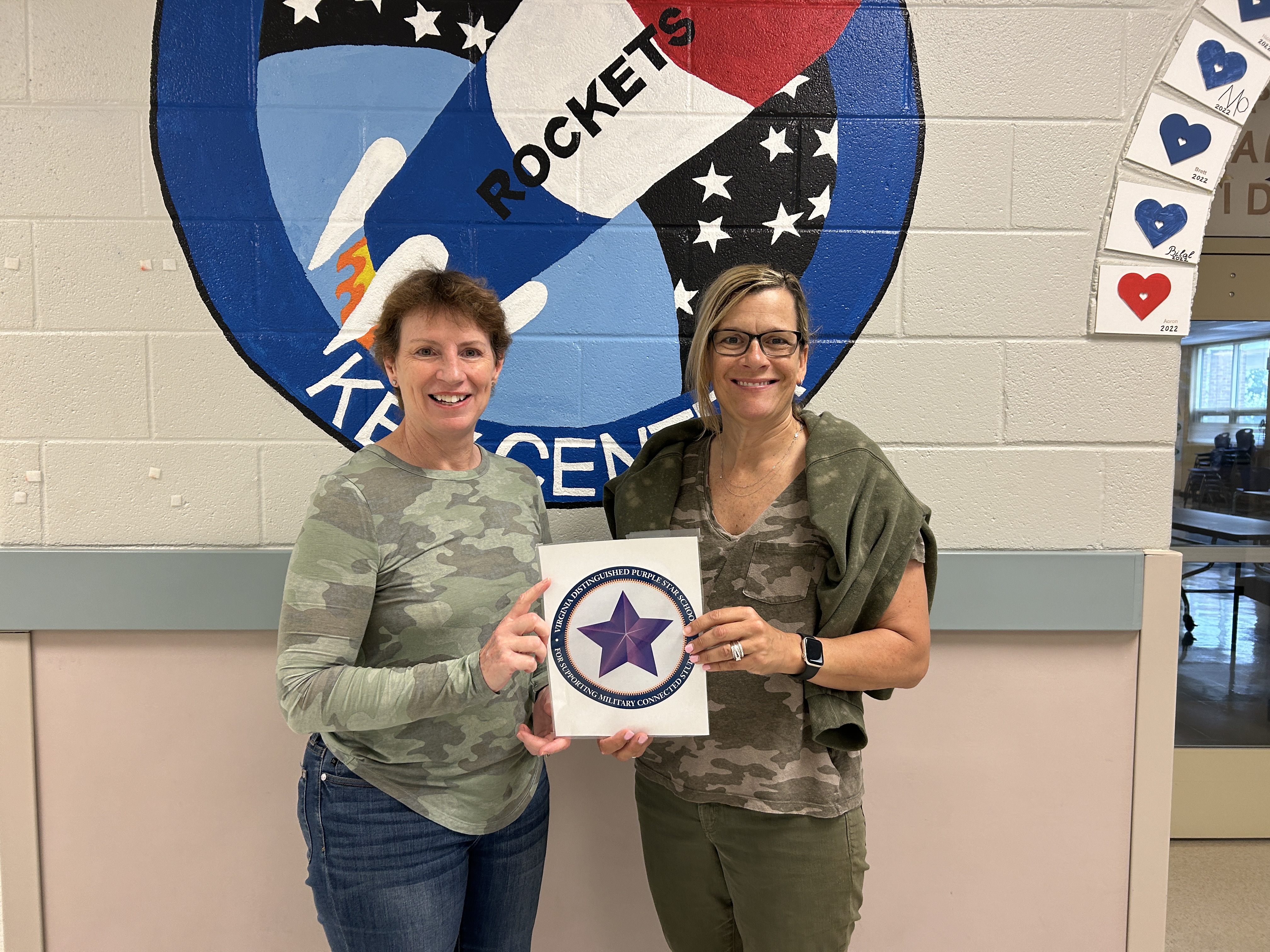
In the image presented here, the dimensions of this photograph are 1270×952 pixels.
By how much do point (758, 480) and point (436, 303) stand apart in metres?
0.59

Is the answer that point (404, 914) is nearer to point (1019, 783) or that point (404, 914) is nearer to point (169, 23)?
point (1019, 783)

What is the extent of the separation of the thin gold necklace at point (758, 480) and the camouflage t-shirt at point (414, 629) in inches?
12.9

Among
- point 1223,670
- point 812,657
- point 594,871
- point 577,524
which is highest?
point 577,524

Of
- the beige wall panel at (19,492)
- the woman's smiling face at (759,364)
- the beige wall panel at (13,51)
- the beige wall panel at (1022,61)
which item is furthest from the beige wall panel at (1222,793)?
the beige wall panel at (13,51)

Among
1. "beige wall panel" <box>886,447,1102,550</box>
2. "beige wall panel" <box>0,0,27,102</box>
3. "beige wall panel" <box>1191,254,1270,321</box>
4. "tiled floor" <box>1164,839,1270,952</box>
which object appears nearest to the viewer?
"beige wall panel" <box>0,0,27,102</box>

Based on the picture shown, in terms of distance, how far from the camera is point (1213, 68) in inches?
62.1

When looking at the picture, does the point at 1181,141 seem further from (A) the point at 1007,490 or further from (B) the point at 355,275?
(B) the point at 355,275

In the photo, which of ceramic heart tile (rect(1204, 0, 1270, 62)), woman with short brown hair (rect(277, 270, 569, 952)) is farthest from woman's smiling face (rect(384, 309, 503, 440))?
ceramic heart tile (rect(1204, 0, 1270, 62))

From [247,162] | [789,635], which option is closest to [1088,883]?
[789,635]

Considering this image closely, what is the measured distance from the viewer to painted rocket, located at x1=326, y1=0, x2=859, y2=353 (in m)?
1.55

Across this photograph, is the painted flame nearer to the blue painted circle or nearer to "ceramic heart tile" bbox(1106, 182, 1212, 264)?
the blue painted circle

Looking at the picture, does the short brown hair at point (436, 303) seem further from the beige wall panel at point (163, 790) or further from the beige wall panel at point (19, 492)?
the beige wall panel at point (19, 492)

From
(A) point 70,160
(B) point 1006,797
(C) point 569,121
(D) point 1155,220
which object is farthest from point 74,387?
(D) point 1155,220

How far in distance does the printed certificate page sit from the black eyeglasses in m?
0.32
